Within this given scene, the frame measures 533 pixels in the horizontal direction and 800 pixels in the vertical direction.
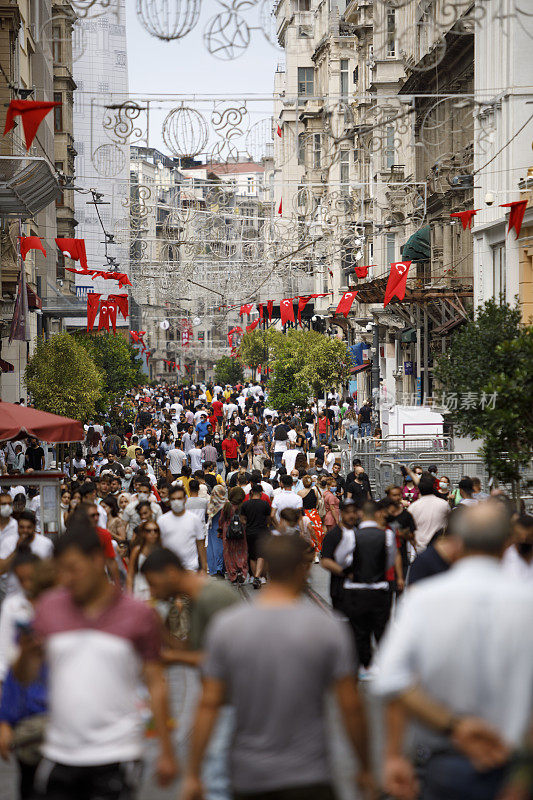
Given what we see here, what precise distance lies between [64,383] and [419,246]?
13.2 metres

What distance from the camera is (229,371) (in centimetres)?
11475

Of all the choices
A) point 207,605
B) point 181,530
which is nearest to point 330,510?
point 181,530

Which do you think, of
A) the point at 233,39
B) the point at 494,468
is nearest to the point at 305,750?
the point at 233,39

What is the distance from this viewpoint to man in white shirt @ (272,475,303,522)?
51.5 ft

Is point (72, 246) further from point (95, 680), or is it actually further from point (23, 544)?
point (95, 680)

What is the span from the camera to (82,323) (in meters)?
74.0

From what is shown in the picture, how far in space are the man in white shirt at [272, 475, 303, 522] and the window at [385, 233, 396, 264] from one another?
37595 millimetres

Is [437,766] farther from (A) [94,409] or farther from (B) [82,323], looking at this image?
(B) [82,323]

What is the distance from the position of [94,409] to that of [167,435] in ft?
18.1

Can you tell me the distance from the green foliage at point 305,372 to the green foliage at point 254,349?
2202 inches

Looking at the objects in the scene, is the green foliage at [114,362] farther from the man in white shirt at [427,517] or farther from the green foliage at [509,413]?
the man in white shirt at [427,517]

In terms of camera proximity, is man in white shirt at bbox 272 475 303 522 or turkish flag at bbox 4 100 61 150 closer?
man in white shirt at bbox 272 475 303 522

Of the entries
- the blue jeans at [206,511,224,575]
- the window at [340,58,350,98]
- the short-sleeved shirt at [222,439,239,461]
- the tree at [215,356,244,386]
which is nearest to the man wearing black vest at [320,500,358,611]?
the blue jeans at [206,511,224,575]

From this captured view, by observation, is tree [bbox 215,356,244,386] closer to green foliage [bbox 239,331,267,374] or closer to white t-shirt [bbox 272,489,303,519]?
green foliage [bbox 239,331,267,374]
